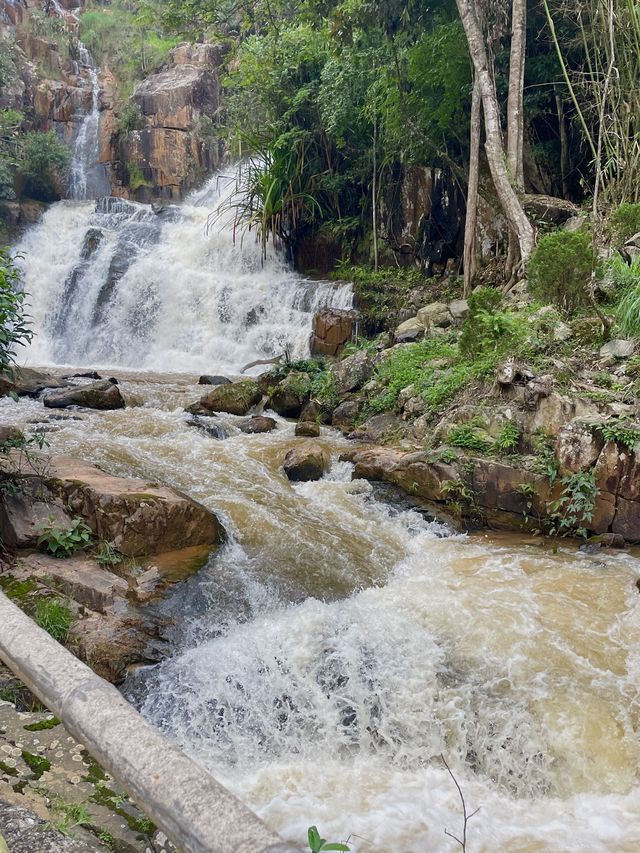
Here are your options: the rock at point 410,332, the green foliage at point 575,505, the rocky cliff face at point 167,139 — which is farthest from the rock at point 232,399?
the rocky cliff face at point 167,139

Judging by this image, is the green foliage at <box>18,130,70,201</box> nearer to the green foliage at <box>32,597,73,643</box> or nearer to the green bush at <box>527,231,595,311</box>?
the green bush at <box>527,231,595,311</box>

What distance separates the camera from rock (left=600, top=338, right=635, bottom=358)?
23.8 ft

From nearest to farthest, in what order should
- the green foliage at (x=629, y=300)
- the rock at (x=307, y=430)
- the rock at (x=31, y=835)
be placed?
the rock at (x=31, y=835)
the green foliage at (x=629, y=300)
the rock at (x=307, y=430)

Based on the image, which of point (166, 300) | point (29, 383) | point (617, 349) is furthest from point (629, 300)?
point (166, 300)

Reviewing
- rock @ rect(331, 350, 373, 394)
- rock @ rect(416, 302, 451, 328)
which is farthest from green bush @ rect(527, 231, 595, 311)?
rock @ rect(416, 302, 451, 328)

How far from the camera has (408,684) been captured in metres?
4.32

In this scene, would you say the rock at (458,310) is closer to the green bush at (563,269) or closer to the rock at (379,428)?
the green bush at (563,269)

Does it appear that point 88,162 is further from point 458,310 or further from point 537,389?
point 537,389

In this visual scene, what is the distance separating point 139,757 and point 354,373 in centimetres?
845

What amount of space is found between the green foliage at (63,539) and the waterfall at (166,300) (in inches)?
331

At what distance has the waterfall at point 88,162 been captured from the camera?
22.7m

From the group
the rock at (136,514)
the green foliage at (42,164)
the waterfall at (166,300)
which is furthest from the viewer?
the green foliage at (42,164)

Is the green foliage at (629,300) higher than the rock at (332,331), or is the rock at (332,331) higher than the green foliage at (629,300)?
the green foliage at (629,300)

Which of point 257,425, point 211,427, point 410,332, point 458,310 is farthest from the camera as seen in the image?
point 458,310
